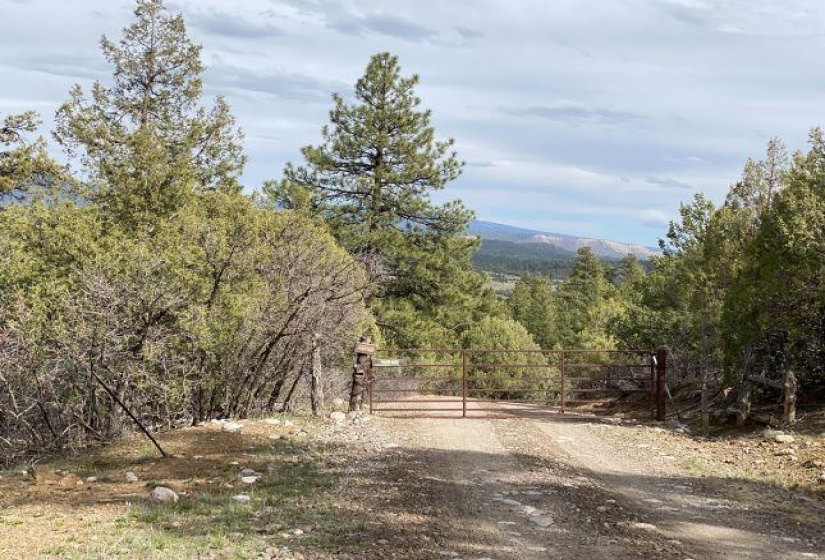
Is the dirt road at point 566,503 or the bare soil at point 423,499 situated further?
the dirt road at point 566,503

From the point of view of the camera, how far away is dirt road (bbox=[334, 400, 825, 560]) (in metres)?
6.83

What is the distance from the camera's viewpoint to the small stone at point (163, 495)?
26.4 feet

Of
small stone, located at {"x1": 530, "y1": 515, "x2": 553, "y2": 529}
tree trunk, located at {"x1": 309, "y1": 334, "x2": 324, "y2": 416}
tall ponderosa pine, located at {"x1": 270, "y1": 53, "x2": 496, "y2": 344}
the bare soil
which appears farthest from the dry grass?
tall ponderosa pine, located at {"x1": 270, "y1": 53, "x2": 496, "y2": 344}

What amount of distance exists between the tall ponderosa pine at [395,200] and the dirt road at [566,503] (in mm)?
14575

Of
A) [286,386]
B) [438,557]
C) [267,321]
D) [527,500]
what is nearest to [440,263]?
[286,386]

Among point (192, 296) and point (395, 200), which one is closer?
point (192, 296)

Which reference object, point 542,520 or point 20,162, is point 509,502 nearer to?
point 542,520

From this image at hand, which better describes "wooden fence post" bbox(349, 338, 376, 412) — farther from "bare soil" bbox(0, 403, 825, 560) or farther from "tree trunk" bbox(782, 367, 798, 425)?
"tree trunk" bbox(782, 367, 798, 425)

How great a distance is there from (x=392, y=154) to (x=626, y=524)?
74.4ft

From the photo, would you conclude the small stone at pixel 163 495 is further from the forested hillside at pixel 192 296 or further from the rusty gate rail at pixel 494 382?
the rusty gate rail at pixel 494 382

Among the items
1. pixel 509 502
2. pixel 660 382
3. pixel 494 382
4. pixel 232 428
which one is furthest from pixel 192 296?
pixel 494 382

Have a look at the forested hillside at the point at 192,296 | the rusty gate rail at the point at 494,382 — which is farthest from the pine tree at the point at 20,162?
the rusty gate rail at the point at 494,382

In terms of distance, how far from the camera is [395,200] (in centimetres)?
2811

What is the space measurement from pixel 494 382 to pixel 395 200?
14.3 metres
